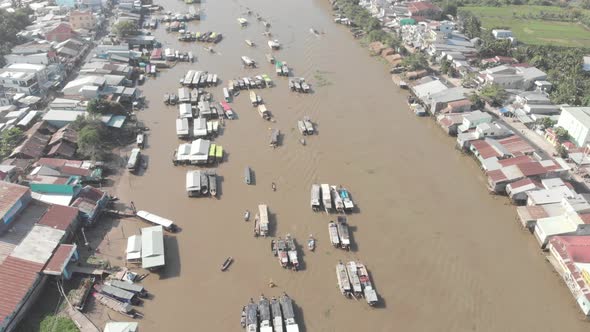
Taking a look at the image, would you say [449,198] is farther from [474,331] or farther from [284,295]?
[284,295]

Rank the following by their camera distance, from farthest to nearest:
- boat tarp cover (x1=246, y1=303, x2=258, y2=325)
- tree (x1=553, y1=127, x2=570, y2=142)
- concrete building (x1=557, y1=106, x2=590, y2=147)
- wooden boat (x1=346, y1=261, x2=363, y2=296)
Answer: tree (x1=553, y1=127, x2=570, y2=142) < concrete building (x1=557, y1=106, x2=590, y2=147) < wooden boat (x1=346, y1=261, x2=363, y2=296) < boat tarp cover (x1=246, y1=303, x2=258, y2=325)

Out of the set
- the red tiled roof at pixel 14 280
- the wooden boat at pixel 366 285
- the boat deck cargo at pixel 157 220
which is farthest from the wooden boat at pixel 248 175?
the red tiled roof at pixel 14 280

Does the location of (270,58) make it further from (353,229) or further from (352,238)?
(352,238)

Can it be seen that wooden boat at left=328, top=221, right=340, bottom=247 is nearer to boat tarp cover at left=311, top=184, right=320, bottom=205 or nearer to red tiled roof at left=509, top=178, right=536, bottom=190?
boat tarp cover at left=311, top=184, right=320, bottom=205

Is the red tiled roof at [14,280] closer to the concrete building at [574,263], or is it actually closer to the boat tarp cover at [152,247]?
the boat tarp cover at [152,247]

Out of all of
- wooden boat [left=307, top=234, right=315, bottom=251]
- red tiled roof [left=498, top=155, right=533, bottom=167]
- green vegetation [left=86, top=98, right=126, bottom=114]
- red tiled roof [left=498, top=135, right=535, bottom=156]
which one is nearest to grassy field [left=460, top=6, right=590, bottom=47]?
red tiled roof [left=498, top=135, right=535, bottom=156]

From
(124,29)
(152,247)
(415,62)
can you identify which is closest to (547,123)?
(415,62)
